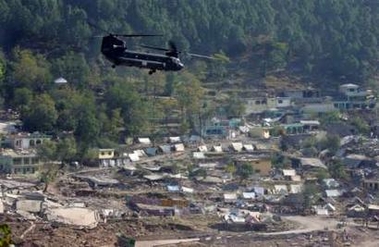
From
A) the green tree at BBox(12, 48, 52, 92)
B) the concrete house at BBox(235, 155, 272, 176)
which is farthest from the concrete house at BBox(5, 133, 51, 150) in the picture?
the concrete house at BBox(235, 155, 272, 176)

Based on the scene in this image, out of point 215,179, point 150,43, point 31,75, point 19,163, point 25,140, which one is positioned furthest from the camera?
point 150,43

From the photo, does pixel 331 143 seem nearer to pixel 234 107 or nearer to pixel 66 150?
pixel 234 107

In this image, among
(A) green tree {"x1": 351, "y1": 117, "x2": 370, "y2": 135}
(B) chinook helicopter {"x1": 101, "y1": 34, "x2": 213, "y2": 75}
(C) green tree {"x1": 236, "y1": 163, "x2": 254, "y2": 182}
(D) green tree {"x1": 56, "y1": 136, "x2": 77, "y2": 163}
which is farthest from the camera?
(A) green tree {"x1": 351, "y1": 117, "x2": 370, "y2": 135}

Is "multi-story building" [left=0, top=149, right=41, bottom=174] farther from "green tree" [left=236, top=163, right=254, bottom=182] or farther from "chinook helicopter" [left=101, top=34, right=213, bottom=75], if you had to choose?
"chinook helicopter" [left=101, top=34, right=213, bottom=75]

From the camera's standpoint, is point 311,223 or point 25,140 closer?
point 311,223

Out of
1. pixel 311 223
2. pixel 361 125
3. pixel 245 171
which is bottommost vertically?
pixel 311 223

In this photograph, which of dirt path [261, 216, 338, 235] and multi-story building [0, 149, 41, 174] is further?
multi-story building [0, 149, 41, 174]

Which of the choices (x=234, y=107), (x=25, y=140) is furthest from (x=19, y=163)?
(x=234, y=107)

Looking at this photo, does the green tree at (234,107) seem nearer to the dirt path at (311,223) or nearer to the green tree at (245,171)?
the green tree at (245,171)
